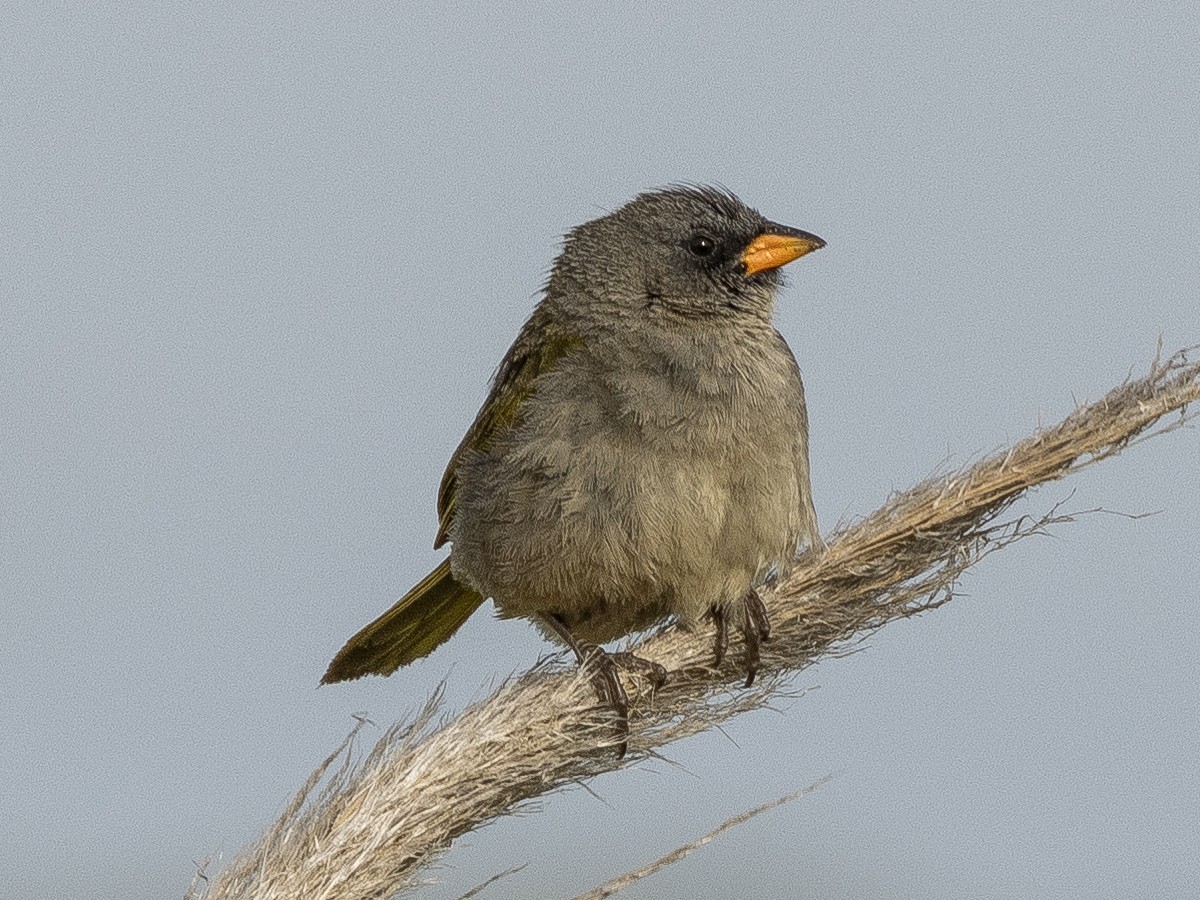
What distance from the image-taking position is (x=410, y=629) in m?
5.09

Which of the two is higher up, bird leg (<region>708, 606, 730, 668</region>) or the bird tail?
the bird tail

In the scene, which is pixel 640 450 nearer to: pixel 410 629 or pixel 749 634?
pixel 749 634

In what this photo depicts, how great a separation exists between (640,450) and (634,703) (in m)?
0.72

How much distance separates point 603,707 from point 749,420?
3.17 feet

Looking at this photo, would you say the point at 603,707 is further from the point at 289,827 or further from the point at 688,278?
the point at 688,278

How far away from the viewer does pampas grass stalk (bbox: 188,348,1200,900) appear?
11.1 ft

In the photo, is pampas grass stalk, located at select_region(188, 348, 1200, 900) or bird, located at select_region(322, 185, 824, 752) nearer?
pampas grass stalk, located at select_region(188, 348, 1200, 900)

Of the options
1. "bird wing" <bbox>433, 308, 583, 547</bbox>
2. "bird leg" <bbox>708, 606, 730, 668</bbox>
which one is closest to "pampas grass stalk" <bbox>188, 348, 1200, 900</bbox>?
"bird leg" <bbox>708, 606, 730, 668</bbox>

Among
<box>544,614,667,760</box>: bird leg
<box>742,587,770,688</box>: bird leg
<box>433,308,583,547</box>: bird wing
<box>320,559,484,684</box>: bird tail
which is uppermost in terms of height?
<box>433,308,583,547</box>: bird wing

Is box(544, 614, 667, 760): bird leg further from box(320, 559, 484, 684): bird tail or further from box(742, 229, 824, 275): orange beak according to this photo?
box(742, 229, 824, 275): orange beak

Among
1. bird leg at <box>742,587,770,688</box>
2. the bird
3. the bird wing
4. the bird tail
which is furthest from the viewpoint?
the bird tail

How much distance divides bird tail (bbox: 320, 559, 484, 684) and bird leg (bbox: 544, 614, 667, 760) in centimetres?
85

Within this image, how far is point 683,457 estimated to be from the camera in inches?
171

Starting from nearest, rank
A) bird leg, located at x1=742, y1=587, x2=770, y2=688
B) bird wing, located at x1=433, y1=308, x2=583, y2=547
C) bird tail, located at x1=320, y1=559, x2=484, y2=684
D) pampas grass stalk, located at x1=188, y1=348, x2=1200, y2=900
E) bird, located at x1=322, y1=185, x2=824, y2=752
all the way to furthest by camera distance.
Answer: pampas grass stalk, located at x1=188, y1=348, x2=1200, y2=900 → bird leg, located at x1=742, y1=587, x2=770, y2=688 → bird, located at x1=322, y1=185, x2=824, y2=752 → bird wing, located at x1=433, y1=308, x2=583, y2=547 → bird tail, located at x1=320, y1=559, x2=484, y2=684
